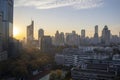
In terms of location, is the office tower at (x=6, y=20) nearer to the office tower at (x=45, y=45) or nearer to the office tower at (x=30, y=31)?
the office tower at (x=45, y=45)

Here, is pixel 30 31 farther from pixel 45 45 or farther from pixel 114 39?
pixel 114 39

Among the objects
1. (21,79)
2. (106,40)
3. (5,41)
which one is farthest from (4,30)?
(106,40)

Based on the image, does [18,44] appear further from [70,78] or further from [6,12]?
[70,78]

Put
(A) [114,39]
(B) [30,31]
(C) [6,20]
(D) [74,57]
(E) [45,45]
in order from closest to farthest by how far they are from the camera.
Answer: (D) [74,57] → (C) [6,20] → (E) [45,45] → (B) [30,31] → (A) [114,39]

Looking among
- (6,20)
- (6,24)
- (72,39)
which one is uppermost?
(6,20)

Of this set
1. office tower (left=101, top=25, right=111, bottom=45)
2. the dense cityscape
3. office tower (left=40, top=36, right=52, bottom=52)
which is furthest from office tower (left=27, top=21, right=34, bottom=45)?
office tower (left=101, top=25, right=111, bottom=45)

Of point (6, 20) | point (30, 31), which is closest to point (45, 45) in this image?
point (6, 20)

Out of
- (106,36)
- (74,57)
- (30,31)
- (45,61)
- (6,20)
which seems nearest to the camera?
(45,61)

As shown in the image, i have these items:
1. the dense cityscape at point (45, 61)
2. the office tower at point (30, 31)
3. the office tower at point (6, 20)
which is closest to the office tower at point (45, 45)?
the dense cityscape at point (45, 61)

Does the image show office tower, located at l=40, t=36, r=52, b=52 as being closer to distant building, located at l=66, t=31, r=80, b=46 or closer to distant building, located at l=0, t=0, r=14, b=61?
distant building, located at l=0, t=0, r=14, b=61
